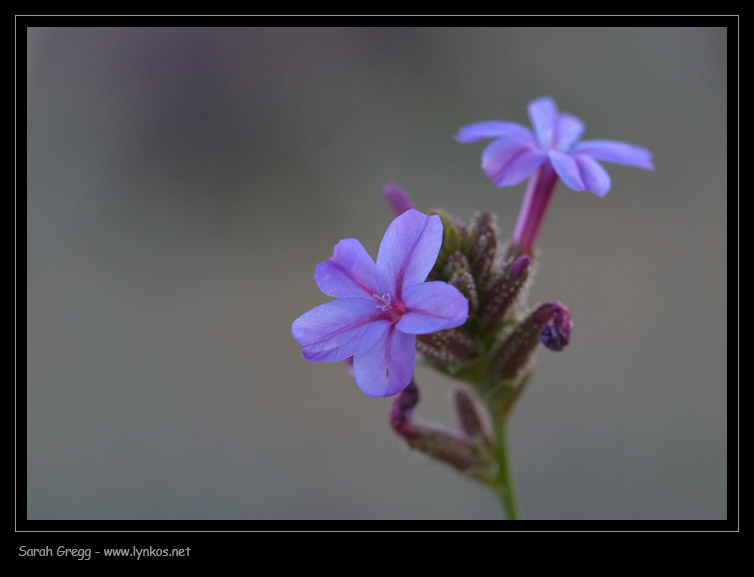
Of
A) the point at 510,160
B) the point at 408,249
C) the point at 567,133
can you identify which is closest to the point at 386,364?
the point at 408,249

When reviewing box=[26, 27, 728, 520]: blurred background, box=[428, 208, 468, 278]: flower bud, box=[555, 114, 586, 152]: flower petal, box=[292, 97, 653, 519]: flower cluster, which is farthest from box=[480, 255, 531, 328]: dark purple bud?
box=[26, 27, 728, 520]: blurred background

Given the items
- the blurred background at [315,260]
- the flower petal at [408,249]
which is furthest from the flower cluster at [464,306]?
the blurred background at [315,260]

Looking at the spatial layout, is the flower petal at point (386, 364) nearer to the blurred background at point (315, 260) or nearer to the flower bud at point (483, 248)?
the flower bud at point (483, 248)

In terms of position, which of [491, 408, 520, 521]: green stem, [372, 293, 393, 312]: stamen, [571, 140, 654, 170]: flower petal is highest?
[571, 140, 654, 170]: flower petal

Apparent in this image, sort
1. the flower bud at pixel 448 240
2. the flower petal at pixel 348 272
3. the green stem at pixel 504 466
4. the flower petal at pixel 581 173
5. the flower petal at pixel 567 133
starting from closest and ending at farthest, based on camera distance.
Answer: the flower petal at pixel 348 272
the flower petal at pixel 581 173
the flower bud at pixel 448 240
the green stem at pixel 504 466
the flower petal at pixel 567 133

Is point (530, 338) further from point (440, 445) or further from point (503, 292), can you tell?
point (440, 445)

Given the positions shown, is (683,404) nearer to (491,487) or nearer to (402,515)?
(402,515)

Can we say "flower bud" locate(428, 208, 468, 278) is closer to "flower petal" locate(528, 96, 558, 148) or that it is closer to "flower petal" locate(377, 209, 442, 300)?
"flower petal" locate(377, 209, 442, 300)
